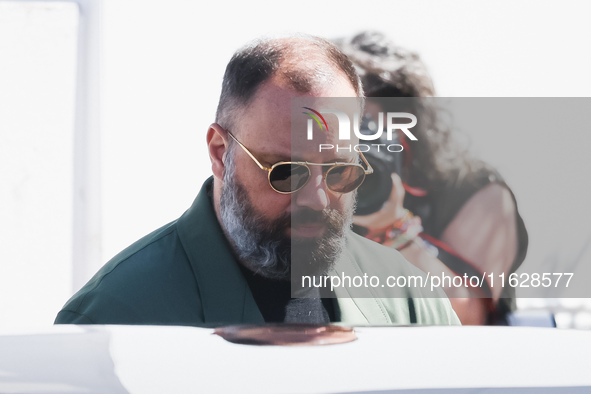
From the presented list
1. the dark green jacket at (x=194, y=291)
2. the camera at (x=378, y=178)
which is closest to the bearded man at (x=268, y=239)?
the dark green jacket at (x=194, y=291)

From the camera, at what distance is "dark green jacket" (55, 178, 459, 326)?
1146mm

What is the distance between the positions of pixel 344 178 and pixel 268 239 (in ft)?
0.82

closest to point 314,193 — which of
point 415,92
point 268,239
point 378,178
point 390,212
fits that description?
point 268,239

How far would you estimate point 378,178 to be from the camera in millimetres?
1578

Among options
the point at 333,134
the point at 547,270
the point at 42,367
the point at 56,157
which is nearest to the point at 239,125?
the point at 333,134

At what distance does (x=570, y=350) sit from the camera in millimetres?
545

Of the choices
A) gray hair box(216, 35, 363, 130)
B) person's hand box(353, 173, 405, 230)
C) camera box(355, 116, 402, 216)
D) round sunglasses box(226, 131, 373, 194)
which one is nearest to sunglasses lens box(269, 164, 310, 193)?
round sunglasses box(226, 131, 373, 194)

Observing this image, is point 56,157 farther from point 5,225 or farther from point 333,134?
point 333,134

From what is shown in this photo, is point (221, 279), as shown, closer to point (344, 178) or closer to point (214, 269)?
point (214, 269)

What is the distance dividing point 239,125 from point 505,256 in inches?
36.1

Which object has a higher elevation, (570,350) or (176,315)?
(570,350)

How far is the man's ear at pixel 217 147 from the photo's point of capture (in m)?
1.44

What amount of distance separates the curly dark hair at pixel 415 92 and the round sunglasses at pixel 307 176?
1.66 feet

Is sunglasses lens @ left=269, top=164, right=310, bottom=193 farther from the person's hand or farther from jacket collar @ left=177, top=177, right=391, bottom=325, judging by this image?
the person's hand
